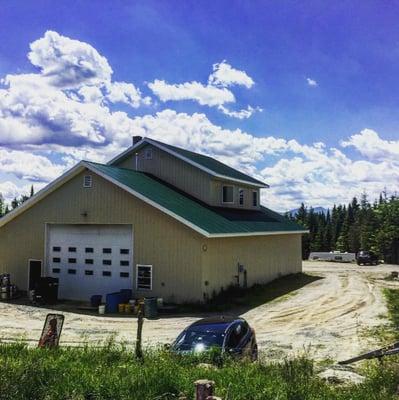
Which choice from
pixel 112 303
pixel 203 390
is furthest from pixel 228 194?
pixel 203 390

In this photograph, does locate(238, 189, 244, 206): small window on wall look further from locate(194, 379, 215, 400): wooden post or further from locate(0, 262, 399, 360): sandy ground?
locate(194, 379, 215, 400): wooden post

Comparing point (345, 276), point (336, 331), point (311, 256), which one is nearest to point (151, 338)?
point (336, 331)

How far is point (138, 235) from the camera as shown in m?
24.9

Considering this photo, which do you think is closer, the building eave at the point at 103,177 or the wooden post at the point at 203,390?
the wooden post at the point at 203,390

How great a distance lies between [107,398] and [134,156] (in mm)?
27498

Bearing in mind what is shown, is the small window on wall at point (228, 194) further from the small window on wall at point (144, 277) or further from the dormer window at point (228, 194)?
the small window on wall at point (144, 277)

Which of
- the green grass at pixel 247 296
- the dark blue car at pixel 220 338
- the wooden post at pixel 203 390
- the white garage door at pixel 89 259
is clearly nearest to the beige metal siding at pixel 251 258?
the green grass at pixel 247 296

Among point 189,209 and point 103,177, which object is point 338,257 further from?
point 103,177

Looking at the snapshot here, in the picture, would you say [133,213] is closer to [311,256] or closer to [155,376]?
[155,376]

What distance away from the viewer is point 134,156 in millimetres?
33750

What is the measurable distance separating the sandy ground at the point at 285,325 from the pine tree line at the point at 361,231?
76.2 feet

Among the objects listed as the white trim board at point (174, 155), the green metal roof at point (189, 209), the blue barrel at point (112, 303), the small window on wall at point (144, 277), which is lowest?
the blue barrel at point (112, 303)

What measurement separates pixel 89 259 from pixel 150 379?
19790 mm

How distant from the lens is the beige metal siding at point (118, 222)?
77.7 feet
